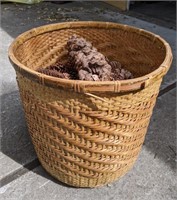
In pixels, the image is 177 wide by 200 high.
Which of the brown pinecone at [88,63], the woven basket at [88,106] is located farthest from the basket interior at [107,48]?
the brown pinecone at [88,63]

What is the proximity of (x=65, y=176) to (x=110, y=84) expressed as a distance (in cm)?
52

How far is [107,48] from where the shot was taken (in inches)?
62.6

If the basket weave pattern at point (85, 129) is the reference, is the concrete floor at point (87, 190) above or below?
below

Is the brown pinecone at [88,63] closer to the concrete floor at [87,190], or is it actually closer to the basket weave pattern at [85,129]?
the basket weave pattern at [85,129]

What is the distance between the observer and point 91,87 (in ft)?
3.17

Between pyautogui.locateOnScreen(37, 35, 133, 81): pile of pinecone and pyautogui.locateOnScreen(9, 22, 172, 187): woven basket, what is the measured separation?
4.2 inches

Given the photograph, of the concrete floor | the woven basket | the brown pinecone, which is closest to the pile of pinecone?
Answer: the brown pinecone

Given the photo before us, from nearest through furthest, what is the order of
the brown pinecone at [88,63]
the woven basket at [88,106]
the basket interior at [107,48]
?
the woven basket at [88,106] → the brown pinecone at [88,63] → the basket interior at [107,48]

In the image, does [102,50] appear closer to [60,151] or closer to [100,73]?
[100,73]

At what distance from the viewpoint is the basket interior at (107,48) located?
1.41 m

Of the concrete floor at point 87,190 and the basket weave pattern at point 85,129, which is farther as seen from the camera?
the concrete floor at point 87,190

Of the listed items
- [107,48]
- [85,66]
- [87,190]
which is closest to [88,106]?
[85,66]

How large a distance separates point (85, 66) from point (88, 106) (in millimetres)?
291

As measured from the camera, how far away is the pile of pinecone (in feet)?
4.14
